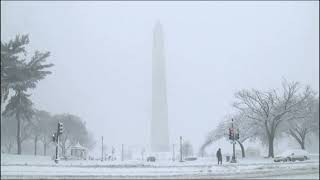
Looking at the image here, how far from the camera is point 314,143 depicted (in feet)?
399

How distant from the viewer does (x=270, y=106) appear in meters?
68.8

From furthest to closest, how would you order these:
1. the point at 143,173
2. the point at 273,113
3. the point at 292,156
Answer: the point at 273,113
the point at 292,156
the point at 143,173

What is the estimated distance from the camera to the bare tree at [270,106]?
6531 cm

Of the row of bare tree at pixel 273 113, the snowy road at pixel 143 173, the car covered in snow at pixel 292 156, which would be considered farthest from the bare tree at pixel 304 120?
the snowy road at pixel 143 173

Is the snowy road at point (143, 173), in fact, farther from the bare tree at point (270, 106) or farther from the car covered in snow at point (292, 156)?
the bare tree at point (270, 106)

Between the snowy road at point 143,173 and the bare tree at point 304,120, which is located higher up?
the bare tree at point 304,120

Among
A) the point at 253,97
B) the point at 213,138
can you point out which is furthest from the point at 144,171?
the point at 213,138

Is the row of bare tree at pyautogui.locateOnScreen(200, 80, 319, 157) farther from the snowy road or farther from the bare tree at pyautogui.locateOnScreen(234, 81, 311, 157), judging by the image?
the snowy road

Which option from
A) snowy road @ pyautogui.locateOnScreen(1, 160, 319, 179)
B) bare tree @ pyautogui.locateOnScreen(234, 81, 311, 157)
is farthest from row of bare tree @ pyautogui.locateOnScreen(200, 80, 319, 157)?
snowy road @ pyautogui.locateOnScreen(1, 160, 319, 179)

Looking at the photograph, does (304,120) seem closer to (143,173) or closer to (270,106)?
(270,106)

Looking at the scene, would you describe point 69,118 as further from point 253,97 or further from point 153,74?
point 253,97

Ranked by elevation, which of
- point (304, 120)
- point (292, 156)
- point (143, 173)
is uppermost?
point (304, 120)

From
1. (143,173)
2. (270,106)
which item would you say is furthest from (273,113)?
(143,173)

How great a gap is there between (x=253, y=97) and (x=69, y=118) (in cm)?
4700
